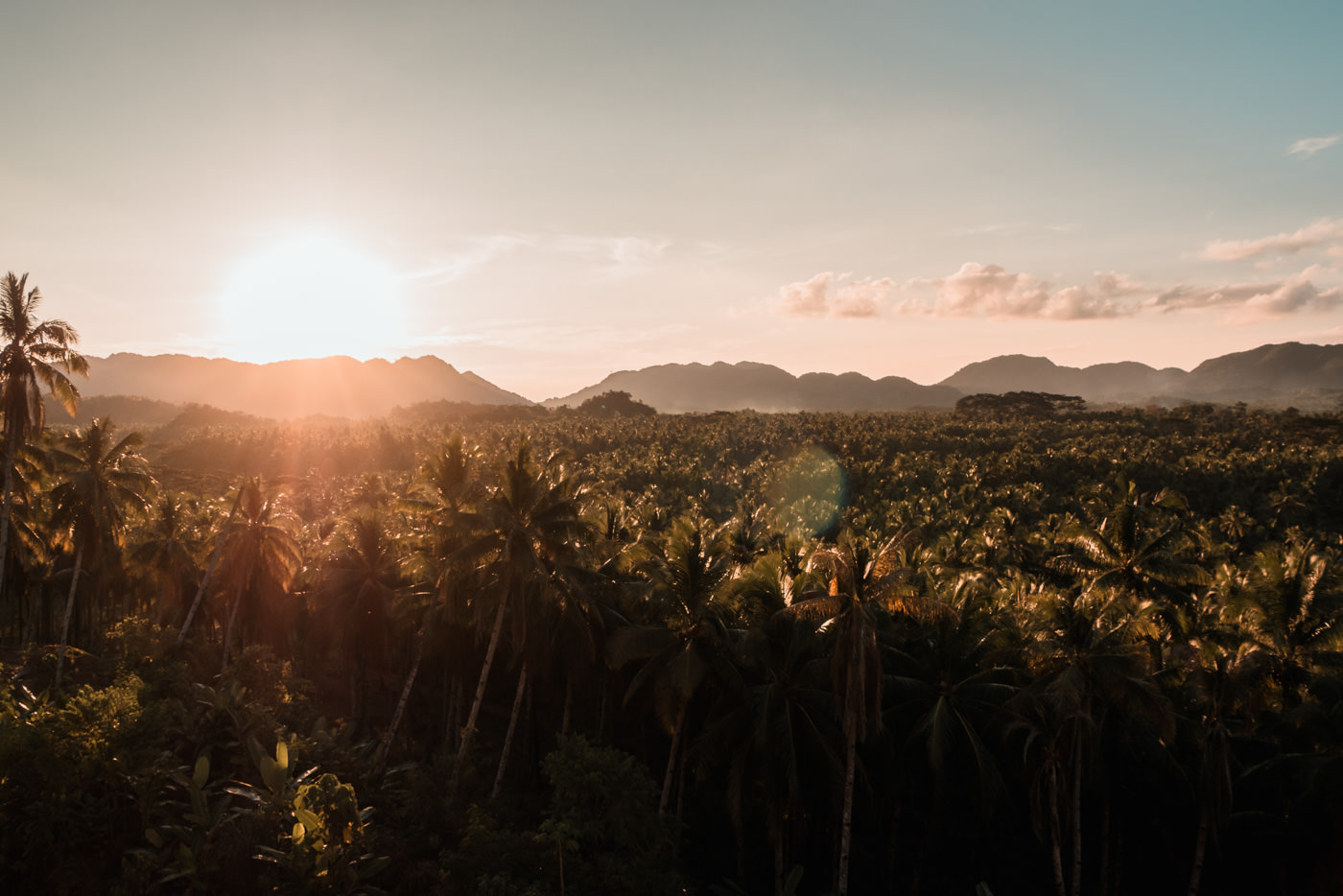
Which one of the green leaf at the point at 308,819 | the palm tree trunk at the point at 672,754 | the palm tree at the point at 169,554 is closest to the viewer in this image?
the green leaf at the point at 308,819

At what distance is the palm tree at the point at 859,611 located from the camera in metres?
21.7

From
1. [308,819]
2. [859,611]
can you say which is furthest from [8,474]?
[859,611]

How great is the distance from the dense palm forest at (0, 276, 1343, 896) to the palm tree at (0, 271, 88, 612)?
13cm

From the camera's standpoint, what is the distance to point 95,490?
110 feet

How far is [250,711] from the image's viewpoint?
27109 mm

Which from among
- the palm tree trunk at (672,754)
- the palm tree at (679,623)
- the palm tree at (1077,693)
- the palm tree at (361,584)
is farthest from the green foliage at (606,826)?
the palm tree at (361,584)

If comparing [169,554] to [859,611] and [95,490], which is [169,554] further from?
[859,611]

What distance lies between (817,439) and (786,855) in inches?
4106

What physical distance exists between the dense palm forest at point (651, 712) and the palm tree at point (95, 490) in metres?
0.15

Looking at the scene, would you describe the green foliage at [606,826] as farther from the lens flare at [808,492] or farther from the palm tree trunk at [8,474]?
the lens flare at [808,492]

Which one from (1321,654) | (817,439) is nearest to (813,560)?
(1321,654)

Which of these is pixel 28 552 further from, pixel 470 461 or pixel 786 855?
pixel 786 855

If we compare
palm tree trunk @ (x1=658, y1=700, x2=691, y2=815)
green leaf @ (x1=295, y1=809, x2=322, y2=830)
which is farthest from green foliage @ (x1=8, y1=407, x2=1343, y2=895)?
palm tree trunk @ (x1=658, y1=700, x2=691, y2=815)

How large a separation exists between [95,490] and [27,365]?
21.9 feet
